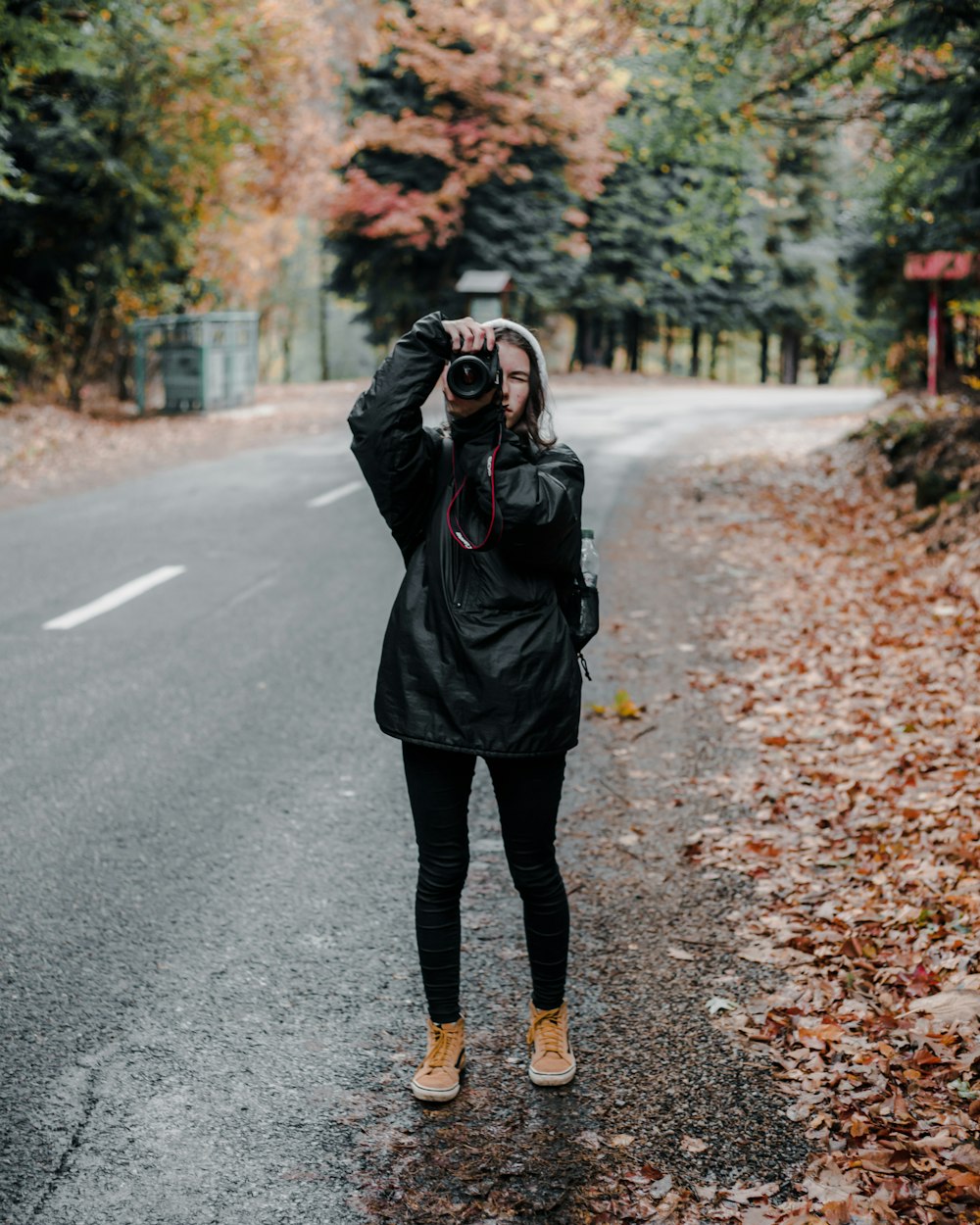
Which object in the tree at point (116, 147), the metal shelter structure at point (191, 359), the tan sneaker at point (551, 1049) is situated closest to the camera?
the tan sneaker at point (551, 1049)

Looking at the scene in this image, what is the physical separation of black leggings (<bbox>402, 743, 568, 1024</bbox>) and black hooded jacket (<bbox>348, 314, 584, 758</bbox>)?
0.36ft

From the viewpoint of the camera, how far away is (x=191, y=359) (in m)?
23.6

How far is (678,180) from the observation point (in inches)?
1620

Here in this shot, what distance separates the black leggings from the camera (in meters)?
3.37

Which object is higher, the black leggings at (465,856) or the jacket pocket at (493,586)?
the jacket pocket at (493,586)

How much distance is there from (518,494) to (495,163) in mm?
30292

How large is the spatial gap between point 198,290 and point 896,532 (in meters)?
19.0

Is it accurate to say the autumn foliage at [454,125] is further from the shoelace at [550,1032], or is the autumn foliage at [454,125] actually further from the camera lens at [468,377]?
the shoelace at [550,1032]

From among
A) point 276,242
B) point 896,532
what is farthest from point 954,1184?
point 276,242

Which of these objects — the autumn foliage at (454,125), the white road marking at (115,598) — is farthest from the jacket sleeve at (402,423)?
the autumn foliage at (454,125)

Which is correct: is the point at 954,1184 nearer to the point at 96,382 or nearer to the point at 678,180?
the point at 96,382

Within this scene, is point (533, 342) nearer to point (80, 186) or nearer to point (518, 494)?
point (518, 494)

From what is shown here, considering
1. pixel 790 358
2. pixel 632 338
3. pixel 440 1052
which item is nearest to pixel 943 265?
pixel 440 1052

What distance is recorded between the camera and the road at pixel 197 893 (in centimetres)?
317
